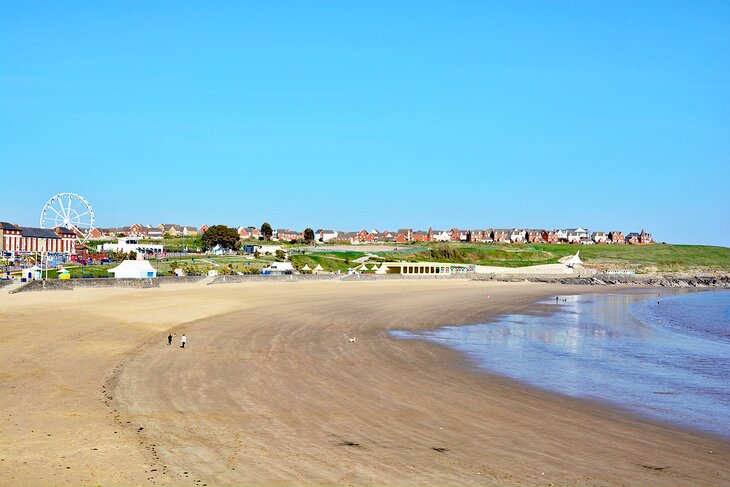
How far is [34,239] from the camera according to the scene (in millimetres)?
110375

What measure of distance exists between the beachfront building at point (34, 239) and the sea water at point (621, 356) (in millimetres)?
80103

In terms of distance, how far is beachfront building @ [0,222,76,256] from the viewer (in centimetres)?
10225

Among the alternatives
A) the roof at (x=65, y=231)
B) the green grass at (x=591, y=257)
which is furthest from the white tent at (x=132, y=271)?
the green grass at (x=591, y=257)

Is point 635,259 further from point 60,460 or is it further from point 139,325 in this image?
point 60,460

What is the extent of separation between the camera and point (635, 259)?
17412 cm

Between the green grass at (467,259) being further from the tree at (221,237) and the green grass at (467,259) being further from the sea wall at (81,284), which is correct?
the tree at (221,237)

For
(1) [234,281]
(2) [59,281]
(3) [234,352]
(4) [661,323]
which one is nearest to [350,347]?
(3) [234,352]

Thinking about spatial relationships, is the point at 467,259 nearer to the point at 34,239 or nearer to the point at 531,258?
the point at 531,258

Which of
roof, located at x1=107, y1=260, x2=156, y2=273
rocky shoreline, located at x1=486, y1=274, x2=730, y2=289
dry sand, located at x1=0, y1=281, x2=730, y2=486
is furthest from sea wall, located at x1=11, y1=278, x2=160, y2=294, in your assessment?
rocky shoreline, located at x1=486, y1=274, x2=730, y2=289

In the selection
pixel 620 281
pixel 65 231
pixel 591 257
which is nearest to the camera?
pixel 620 281

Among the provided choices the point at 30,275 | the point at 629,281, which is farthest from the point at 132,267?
the point at 629,281

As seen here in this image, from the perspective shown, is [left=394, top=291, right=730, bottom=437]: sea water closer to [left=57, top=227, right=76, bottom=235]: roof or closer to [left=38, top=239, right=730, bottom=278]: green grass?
[left=38, top=239, right=730, bottom=278]: green grass

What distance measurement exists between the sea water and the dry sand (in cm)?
159

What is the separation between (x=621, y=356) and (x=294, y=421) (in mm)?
17557
